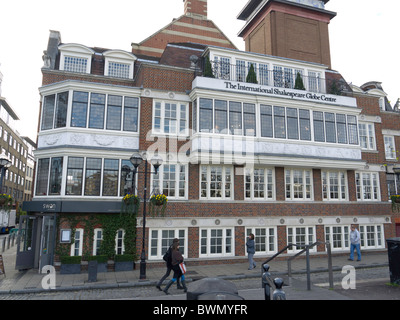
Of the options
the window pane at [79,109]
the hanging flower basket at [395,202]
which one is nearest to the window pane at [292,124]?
the hanging flower basket at [395,202]

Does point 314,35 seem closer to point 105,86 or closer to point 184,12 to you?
point 184,12

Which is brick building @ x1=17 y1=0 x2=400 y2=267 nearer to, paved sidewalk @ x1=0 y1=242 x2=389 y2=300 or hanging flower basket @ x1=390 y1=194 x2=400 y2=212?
hanging flower basket @ x1=390 y1=194 x2=400 y2=212

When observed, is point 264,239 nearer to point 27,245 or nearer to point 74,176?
point 74,176

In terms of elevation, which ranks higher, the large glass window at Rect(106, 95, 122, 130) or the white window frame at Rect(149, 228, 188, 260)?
the large glass window at Rect(106, 95, 122, 130)

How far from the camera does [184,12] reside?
29016mm

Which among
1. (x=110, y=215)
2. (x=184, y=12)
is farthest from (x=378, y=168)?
(x=184, y=12)

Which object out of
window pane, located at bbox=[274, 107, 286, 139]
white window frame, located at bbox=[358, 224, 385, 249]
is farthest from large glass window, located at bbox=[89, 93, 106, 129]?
white window frame, located at bbox=[358, 224, 385, 249]

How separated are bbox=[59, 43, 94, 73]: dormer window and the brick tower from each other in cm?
1457

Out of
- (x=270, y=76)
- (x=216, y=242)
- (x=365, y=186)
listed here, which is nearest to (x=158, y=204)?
(x=216, y=242)

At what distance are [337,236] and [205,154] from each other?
1017cm

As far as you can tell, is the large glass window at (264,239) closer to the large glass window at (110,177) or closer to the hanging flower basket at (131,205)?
the hanging flower basket at (131,205)

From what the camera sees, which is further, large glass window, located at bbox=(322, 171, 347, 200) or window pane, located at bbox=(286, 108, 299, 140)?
large glass window, located at bbox=(322, 171, 347, 200)

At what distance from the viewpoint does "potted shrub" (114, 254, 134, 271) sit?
47.0 ft

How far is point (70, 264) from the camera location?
13.8 m
